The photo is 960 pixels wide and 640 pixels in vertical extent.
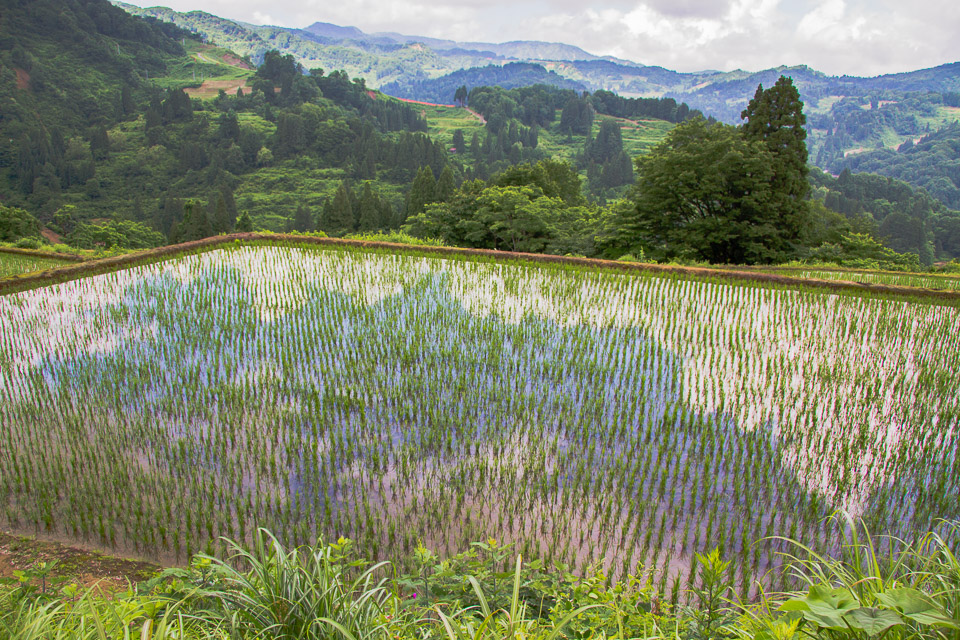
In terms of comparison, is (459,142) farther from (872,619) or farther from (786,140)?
(872,619)

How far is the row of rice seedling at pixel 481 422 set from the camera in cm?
379

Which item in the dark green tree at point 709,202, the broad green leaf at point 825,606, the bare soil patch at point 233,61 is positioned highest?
the bare soil patch at point 233,61

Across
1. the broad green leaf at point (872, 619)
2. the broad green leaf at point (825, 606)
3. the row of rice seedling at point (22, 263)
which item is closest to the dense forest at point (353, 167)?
the row of rice seedling at point (22, 263)

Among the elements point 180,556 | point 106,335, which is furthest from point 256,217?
point 180,556

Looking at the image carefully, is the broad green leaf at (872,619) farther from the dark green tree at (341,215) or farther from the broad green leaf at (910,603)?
the dark green tree at (341,215)

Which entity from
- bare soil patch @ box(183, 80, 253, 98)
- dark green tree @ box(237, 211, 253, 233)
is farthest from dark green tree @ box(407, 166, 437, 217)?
bare soil patch @ box(183, 80, 253, 98)

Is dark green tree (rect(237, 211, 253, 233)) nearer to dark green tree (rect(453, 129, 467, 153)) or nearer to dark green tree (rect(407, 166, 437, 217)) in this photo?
dark green tree (rect(407, 166, 437, 217))

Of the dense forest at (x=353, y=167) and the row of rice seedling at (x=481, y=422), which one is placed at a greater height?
the dense forest at (x=353, y=167)

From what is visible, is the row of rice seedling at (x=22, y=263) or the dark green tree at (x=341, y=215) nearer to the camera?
the row of rice seedling at (x=22, y=263)

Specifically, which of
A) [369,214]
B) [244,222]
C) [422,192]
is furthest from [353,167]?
[422,192]

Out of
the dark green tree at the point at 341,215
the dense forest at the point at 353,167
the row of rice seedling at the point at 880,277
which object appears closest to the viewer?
the row of rice seedling at the point at 880,277

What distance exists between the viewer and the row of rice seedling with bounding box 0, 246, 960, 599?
3.79m

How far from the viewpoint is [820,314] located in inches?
358

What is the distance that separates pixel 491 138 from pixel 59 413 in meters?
121
